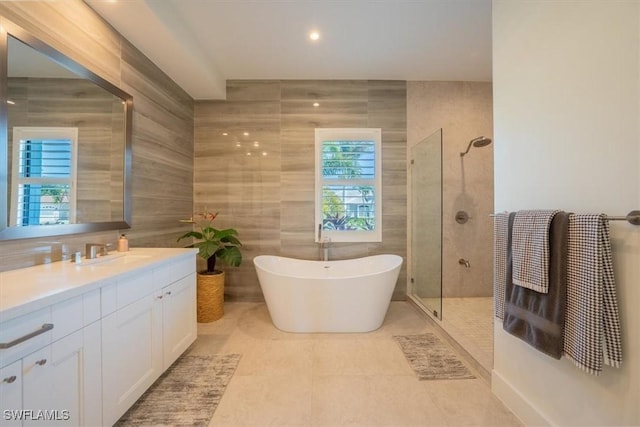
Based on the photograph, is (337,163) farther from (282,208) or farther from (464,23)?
(464,23)

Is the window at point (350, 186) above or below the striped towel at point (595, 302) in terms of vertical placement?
above

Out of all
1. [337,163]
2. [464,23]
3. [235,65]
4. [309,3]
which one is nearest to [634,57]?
Result: [464,23]

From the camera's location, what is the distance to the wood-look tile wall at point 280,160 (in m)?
3.17

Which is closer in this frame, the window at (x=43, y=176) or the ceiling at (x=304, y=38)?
the window at (x=43, y=176)

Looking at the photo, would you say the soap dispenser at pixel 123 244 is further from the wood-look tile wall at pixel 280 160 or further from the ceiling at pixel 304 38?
the ceiling at pixel 304 38

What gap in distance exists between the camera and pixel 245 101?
3.17 meters

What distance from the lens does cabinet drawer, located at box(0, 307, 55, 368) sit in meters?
0.81

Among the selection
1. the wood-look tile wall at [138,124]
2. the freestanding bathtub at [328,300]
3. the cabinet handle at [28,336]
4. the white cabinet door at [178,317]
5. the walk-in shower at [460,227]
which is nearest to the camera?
the cabinet handle at [28,336]

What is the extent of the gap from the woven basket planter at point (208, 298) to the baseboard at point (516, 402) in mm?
2508

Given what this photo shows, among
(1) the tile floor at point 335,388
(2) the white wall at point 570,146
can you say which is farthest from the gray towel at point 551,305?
(1) the tile floor at point 335,388

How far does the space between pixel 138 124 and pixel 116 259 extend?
48.9 inches

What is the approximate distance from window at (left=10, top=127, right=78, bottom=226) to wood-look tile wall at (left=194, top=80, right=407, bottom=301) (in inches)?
64.0

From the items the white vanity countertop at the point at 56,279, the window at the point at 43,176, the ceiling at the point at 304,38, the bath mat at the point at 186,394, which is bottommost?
the bath mat at the point at 186,394

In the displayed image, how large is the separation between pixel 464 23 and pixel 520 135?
1.50 metres
